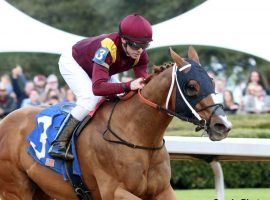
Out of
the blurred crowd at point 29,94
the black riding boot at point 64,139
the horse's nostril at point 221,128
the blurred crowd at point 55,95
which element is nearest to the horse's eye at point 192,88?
the horse's nostril at point 221,128

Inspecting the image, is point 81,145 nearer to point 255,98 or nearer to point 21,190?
point 21,190

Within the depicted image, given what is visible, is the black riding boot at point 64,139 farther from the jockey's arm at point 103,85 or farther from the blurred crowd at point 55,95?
the blurred crowd at point 55,95

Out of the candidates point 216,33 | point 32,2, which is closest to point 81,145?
point 216,33

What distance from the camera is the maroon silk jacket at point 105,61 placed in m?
6.00

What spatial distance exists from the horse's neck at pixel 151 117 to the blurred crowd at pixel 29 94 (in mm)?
7174

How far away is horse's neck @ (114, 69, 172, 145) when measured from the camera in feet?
19.3

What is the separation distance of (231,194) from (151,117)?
4.69 m

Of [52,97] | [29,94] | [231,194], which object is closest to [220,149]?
[231,194]

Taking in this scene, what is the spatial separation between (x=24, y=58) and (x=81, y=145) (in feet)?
53.9

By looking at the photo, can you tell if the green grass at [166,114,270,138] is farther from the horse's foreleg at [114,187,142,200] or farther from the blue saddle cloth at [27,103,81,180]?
the horse's foreleg at [114,187,142,200]

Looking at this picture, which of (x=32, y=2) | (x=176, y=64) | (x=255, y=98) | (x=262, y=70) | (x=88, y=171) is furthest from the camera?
(x=32, y=2)

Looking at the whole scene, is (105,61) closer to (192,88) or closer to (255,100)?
(192,88)

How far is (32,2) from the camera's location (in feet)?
75.9

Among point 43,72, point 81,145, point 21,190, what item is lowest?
point 43,72
